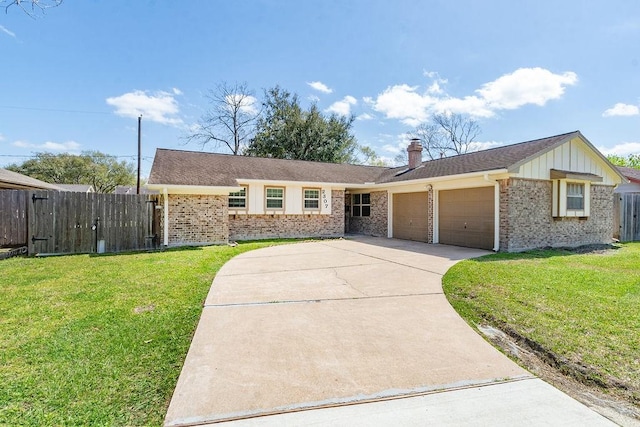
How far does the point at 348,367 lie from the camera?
122 inches

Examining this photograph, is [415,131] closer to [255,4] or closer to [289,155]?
[289,155]

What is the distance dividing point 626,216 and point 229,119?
28.8 meters

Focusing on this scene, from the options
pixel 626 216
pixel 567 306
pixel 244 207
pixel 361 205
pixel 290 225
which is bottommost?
pixel 567 306

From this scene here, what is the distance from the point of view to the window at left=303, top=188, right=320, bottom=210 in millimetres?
15180

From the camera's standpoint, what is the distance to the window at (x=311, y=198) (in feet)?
49.8

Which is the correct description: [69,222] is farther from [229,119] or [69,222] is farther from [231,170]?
[229,119]

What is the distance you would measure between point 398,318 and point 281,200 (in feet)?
35.4

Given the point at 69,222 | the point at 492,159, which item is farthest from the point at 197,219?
the point at 492,159

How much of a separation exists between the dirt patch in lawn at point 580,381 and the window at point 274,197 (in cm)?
1153

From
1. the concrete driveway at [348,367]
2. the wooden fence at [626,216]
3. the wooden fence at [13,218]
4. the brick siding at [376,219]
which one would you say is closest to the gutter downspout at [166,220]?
the wooden fence at [13,218]

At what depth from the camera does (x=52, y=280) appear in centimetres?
637

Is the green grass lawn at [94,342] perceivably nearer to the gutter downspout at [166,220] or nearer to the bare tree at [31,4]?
the bare tree at [31,4]

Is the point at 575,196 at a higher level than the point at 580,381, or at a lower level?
higher

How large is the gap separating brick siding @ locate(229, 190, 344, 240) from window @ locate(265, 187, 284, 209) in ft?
1.46
